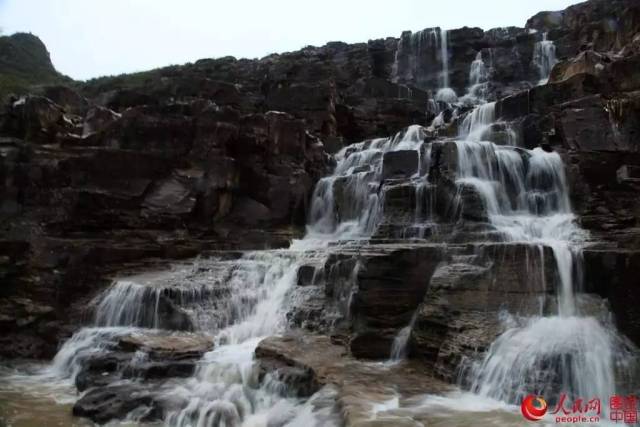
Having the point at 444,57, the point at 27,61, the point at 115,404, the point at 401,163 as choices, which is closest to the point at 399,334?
the point at 115,404

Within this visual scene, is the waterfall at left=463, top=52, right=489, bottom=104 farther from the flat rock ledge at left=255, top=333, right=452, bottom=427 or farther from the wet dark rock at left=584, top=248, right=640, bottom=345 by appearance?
the flat rock ledge at left=255, top=333, right=452, bottom=427

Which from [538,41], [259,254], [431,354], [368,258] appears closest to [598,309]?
[431,354]

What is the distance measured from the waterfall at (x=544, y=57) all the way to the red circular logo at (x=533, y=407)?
28.3 m

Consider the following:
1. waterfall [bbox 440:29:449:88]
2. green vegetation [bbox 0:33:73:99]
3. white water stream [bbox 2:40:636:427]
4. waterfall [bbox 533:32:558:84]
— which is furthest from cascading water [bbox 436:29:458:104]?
green vegetation [bbox 0:33:73:99]

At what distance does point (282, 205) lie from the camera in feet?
65.1

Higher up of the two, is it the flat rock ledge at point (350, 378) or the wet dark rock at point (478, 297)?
the wet dark rock at point (478, 297)

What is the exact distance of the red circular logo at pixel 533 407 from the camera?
7.06 meters

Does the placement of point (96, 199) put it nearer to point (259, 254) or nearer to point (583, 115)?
point (259, 254)

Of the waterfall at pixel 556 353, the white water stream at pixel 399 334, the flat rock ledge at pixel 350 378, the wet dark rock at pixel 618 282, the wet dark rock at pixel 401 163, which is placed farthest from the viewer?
the wet dark rock at pixel 401 163

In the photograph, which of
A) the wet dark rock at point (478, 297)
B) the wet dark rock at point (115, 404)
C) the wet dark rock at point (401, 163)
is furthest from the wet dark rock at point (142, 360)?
the wet dark rock at point (401, 163)

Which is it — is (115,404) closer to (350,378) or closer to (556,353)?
(350,378)

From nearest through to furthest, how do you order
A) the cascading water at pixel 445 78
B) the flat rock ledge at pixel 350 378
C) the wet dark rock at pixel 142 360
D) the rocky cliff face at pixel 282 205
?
the flat rock ledge at pixel 350 378, the rocky cliff face at pixel 282 205, the wet dark rock at pixel 142 360, the cascading water at pixel 445 78

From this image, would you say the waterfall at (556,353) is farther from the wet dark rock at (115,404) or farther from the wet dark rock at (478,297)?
the wet dark rock at (115,404)

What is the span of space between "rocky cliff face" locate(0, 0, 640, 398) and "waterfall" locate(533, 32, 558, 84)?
486 cm
